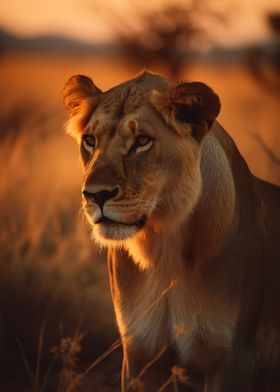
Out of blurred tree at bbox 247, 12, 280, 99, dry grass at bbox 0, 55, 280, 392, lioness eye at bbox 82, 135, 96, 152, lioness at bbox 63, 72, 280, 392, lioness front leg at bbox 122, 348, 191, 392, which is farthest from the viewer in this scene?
blurred tree at bbox 247, 12, 280, 99

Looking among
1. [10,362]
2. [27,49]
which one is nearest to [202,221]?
[10,362]

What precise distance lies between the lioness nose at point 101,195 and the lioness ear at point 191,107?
42cm

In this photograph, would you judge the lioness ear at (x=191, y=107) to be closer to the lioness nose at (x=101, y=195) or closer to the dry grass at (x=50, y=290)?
the lioness nose at (x=101, y=195)

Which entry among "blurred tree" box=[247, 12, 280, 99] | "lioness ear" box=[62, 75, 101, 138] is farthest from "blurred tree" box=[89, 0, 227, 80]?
"lioness ear" box=[62, 75, 101, 138]

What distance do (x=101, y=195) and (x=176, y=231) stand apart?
1.77 feet

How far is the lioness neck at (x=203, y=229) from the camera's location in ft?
13.5

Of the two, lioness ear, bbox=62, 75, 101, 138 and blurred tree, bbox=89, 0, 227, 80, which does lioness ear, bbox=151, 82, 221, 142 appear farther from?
blurred tree, bbox=89, 0, 227, 80

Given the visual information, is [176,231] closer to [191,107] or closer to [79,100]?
[191,107]

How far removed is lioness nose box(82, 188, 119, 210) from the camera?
3.73 meters

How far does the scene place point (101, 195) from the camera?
3736 millimetres

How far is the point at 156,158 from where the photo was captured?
12.8 ft

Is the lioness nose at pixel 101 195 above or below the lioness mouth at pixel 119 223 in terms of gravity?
above

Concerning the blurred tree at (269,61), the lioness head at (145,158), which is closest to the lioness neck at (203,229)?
the lioness head at (145,158)

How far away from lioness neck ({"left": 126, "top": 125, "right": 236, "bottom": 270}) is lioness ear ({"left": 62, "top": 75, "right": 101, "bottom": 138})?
56 centimetres
